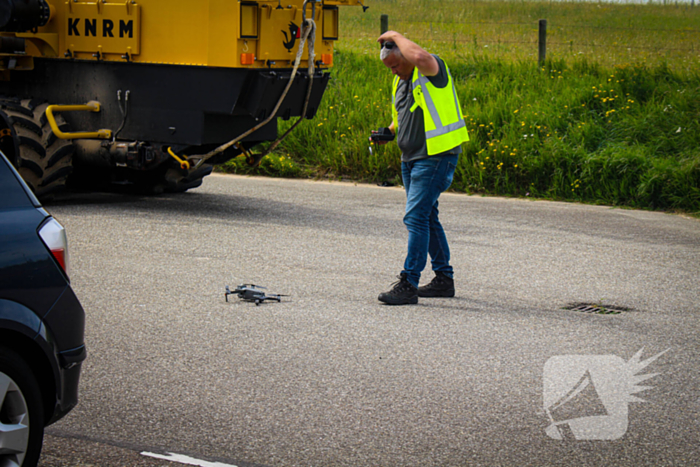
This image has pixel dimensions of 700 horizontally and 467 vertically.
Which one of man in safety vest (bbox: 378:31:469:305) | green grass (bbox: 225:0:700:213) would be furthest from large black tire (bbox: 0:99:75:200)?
man in safety vest (bbox: 378:31:469:305)

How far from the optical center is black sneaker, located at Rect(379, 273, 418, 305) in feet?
20.8

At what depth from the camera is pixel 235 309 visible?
6.12 meters

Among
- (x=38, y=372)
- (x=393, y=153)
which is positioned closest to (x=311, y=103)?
(x=393, y=153)

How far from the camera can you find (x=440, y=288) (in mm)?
6613

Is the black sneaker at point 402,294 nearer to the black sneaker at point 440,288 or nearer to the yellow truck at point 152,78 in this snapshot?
the black sneaker at point 440,288

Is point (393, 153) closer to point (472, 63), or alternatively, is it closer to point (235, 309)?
point (472, 63)

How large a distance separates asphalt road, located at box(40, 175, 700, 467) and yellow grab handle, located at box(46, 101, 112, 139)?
110 centimetres

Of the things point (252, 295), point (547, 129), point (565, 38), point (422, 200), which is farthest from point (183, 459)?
point (565, 38)

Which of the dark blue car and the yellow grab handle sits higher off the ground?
the yellow grab handle

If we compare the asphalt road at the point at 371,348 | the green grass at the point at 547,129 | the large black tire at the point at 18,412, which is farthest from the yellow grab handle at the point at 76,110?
the large black tire at the point at 18,412

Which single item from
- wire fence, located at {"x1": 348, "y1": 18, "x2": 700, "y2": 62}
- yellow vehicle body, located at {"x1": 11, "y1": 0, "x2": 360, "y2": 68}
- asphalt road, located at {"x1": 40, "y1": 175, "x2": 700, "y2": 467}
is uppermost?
wire fence, located at {"x1": 348, "y1": 18, "x2": 700, "y2": 62}

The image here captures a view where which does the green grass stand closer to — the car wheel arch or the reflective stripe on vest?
the reflective stripe on vest

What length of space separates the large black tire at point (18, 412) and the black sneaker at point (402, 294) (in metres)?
3.35

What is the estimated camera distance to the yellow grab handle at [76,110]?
9.91 meters
